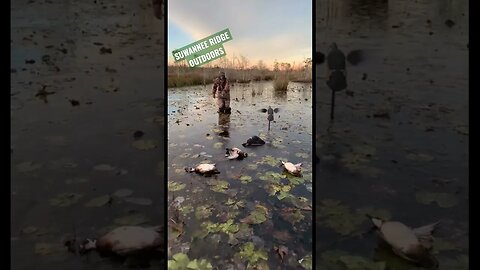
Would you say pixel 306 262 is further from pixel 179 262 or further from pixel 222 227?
pixel 179 262

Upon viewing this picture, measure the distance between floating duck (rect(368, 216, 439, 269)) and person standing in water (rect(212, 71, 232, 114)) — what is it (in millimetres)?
1067

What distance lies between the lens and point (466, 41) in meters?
1.73

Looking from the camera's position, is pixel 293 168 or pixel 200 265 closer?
pixel 200 265

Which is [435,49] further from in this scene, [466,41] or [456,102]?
[456,102]

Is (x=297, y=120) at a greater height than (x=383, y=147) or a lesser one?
greater

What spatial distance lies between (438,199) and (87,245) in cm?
192

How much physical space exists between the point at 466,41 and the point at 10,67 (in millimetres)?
2460

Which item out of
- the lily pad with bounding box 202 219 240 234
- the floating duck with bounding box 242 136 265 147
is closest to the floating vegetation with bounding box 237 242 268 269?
the lily pad with bounding box 202 219 240 234

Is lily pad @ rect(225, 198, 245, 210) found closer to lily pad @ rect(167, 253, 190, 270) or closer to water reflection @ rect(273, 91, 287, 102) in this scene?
lily pad @ rect(167, 253, 190, 270)

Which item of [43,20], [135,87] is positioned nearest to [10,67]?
[43,20]

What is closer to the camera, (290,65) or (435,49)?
(435,49)

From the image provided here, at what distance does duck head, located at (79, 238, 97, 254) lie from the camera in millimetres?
1709

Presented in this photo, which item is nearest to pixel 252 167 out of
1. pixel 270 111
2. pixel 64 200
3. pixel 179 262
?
pixel 270 111

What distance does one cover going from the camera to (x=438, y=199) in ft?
5.69
